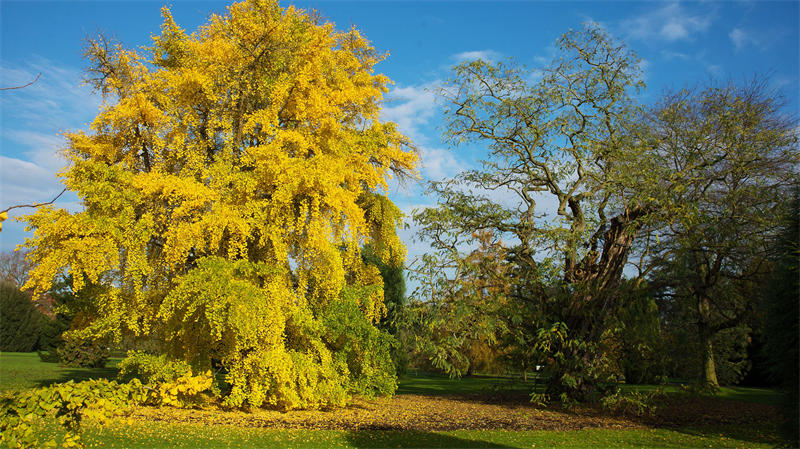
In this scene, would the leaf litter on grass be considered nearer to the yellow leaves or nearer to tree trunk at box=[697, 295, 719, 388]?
the yellow leaves

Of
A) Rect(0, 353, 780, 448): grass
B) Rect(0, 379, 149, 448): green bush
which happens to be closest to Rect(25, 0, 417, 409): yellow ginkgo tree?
Rect(0, 353, 780, 448): grass

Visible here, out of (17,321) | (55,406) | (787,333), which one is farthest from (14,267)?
(787,333)

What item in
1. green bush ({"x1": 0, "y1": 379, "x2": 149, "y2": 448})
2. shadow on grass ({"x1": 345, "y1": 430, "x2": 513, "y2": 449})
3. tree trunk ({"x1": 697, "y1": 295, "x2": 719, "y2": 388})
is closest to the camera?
green bush ({"x1": 0, "y1": 379, "x2": 149, "y2": 448})

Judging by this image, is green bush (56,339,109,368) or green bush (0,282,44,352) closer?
green bush (56,339,109,368)

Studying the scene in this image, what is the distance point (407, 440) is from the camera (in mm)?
8938

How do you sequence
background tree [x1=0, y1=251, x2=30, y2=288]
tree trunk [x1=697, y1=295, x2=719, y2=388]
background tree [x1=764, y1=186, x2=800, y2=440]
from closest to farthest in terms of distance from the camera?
background tree [x1=764, y1=186, x2=800, y2=440] → tree trunk [x1=697, y1=295, x2=719, y2=388] → background tree [x1=0, y1=251, x2=30, y2=288]

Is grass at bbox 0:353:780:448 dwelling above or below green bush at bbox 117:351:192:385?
below

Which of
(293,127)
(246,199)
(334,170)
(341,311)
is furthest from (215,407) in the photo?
(293,127)

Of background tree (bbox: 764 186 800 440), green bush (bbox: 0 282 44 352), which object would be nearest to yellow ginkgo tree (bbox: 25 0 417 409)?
background tree (bbox: 764 186 800 440)

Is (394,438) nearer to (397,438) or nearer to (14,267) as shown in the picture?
(397,438)

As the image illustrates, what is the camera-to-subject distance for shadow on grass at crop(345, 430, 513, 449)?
8.41 m

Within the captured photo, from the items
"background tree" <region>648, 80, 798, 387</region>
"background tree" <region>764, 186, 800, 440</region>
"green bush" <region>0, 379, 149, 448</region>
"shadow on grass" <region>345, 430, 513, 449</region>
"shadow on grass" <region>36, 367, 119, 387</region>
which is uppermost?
"background tree" <region>648, 80, 798, 387</region>

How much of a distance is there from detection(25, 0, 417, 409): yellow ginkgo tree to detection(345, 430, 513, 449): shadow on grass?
9.68 feet

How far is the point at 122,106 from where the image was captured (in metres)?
12.7
